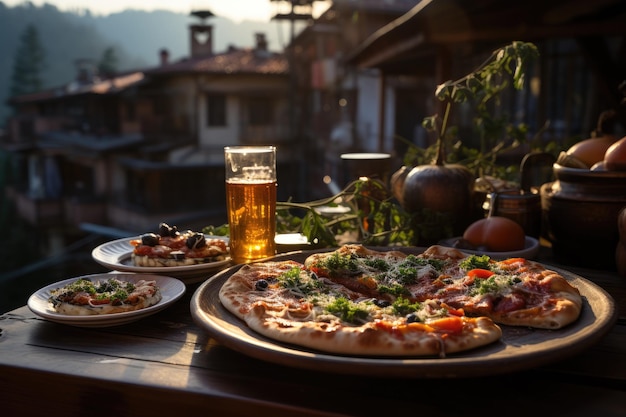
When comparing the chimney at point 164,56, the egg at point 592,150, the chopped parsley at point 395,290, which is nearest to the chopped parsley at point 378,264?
the chopped parsley at point 395,290

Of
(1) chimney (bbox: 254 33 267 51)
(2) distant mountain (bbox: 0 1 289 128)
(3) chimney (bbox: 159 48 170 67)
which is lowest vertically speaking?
(3) chimney (bbox: 159 48 170 67)

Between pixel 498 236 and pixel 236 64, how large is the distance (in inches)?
1008

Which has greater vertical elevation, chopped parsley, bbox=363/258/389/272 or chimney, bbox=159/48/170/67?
chimney, bbox=159/48/170/67

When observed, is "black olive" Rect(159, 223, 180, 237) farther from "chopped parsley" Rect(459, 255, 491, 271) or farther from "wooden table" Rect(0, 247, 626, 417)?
"chopped parsley" Rect(459, 255, 491, 271)

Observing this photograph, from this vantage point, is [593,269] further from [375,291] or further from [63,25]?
[63,25]

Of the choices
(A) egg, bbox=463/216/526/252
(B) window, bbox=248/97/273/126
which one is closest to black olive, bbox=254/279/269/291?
(A) egg, bbox=463/216/526/252

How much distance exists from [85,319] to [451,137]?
3090mm

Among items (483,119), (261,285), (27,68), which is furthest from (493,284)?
(27,68)

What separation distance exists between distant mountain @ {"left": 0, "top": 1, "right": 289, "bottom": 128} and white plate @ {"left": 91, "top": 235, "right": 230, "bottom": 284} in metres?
45.7

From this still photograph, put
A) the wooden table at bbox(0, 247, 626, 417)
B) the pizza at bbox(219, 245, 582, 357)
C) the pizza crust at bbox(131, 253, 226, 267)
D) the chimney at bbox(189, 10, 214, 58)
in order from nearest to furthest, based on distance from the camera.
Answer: the wooden table at bbox(0, 247, 626, 417) < the pizza at bbox(219, 245, 582, 357) < the pizza crust at bbox(131, 253, 226, 267) < the chimney at bbox(189, 10, 214, 58)

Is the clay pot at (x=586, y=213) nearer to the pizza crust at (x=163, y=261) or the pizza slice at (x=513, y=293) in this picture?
the pizza slice at (x=513, y=293)

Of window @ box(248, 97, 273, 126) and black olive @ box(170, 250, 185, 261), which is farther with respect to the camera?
window @ box(248, 97, 273, 126)

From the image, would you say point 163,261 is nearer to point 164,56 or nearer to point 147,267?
point 147,267

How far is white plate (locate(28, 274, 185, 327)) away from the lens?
71.4 inches
